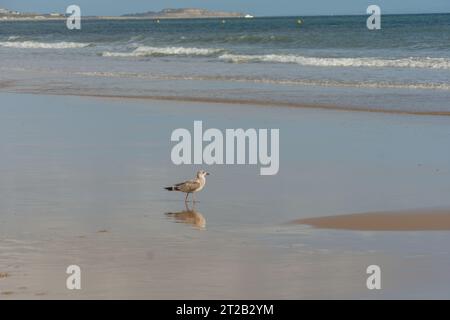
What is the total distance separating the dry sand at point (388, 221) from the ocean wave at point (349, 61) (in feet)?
70.5

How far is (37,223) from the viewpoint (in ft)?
30.8

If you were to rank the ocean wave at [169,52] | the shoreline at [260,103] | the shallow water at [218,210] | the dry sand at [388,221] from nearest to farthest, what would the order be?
the shallow water at [218,210]
the dry sand at [388,221]
the shoreline at [260,103]
the ocean wave at [169,52]

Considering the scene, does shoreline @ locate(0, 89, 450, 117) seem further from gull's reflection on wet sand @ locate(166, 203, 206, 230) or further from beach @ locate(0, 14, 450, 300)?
gull's reflection on wet sand @ locate(166, 203, 206, 230)

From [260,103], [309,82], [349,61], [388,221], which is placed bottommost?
[388,221]

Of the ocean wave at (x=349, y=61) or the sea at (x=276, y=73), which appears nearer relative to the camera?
the sea at (x=276, y=73)

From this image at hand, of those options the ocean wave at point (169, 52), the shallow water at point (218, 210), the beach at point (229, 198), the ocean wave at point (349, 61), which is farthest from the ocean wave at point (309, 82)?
the ocean wave at point (169, 52)

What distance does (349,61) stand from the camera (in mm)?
34969

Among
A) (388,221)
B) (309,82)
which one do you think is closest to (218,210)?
(388,221)

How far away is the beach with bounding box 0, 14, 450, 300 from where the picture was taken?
7.46 m

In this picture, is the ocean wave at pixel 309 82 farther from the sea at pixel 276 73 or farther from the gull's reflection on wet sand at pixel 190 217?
the gull's reflection on wet sand at pixel 190 217

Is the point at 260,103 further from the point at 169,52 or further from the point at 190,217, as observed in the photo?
the point at 169,52

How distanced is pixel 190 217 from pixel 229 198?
0.99 m

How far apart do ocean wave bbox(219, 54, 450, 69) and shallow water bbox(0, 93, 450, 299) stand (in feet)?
48.9

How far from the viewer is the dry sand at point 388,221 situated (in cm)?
927
